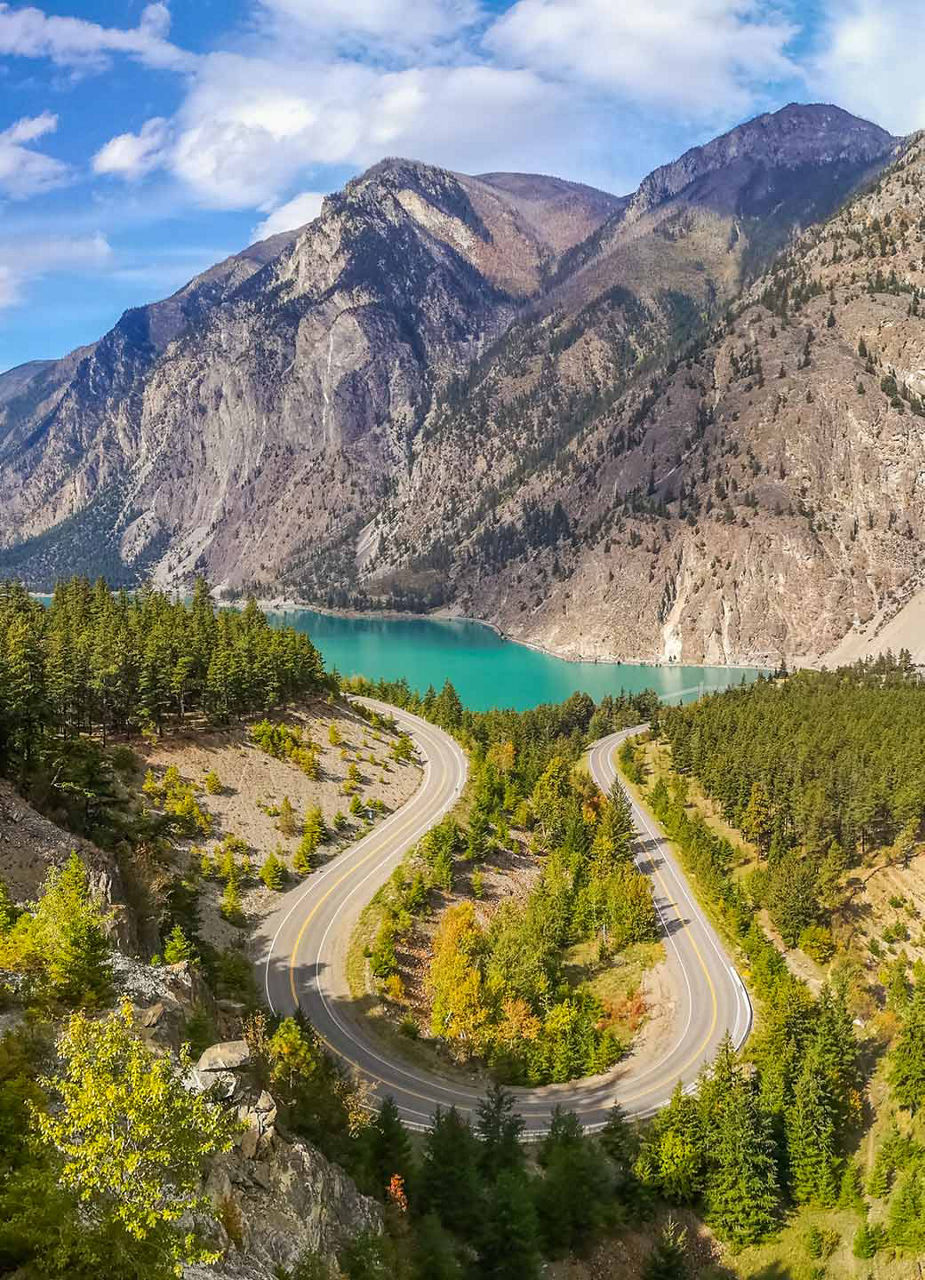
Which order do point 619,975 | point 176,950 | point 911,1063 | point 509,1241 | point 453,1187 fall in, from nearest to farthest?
point 509,1241, point 453,1187, point 176,950, point 911,1063, point 619,975

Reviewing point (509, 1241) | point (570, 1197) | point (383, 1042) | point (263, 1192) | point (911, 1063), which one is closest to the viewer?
point (263, 1192)

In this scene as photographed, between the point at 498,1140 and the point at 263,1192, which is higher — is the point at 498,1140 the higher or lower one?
the lower one

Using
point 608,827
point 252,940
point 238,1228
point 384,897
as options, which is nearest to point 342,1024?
point 252,940

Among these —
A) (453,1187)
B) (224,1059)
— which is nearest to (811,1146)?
(453,1187)

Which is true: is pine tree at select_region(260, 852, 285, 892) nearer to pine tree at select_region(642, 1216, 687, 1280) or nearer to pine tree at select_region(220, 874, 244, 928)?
pine tree at select_region(220, 874, 244, 928)

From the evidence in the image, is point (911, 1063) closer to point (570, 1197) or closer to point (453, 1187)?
point (570, 1197)

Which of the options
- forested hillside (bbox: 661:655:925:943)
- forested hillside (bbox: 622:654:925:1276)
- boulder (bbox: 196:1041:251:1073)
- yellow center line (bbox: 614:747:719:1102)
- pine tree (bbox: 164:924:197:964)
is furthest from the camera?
forested hillside (bbox: 661:655:925:943)

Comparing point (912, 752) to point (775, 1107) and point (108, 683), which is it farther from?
point (108, 683)

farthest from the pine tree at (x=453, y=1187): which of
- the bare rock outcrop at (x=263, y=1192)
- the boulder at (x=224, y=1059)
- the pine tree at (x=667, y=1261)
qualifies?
the boulder at (x=224, y=1059)

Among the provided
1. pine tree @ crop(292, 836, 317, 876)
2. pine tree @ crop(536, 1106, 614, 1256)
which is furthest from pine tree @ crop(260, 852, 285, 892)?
pine tree @ crop(536, 1106, 614, 1256)
